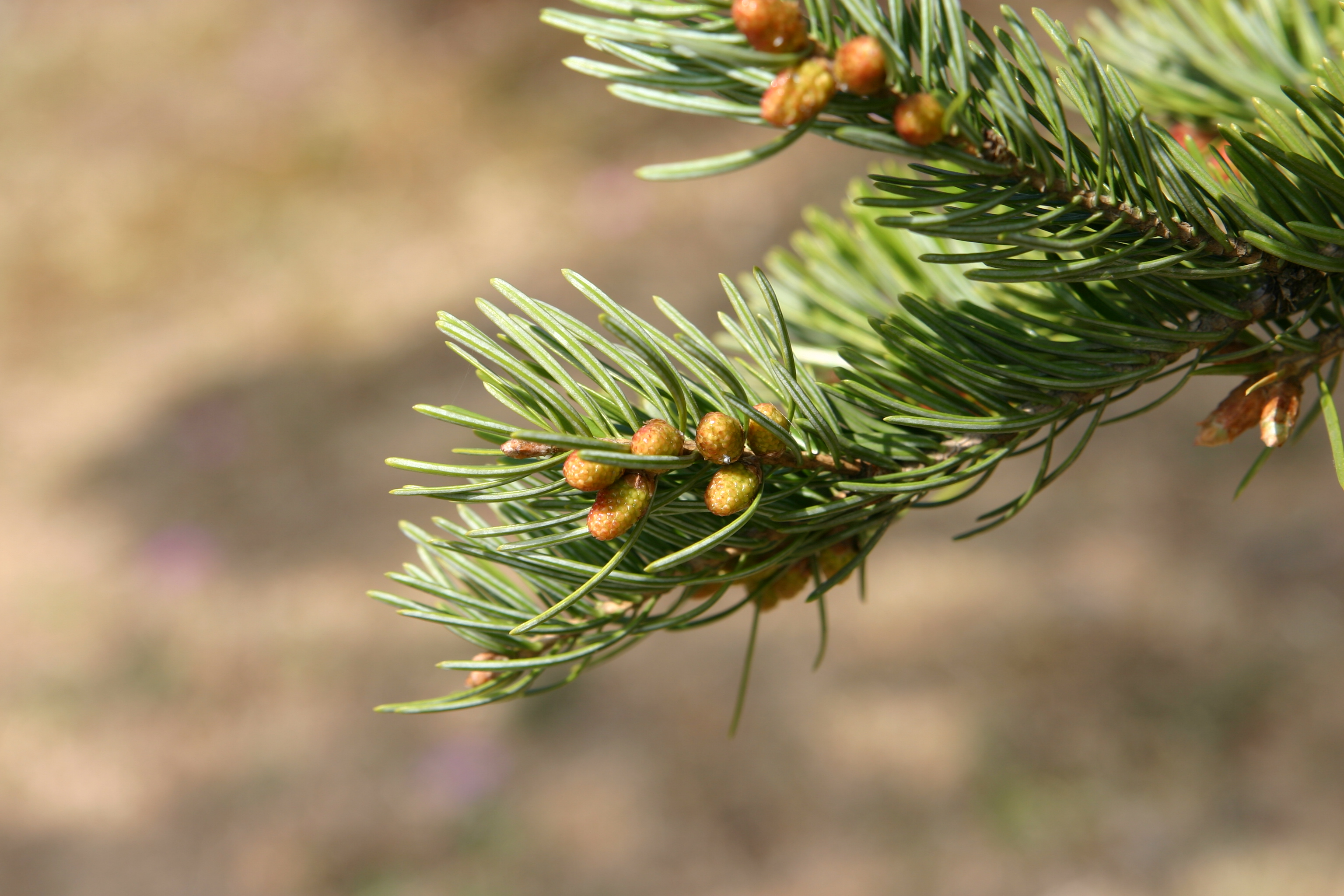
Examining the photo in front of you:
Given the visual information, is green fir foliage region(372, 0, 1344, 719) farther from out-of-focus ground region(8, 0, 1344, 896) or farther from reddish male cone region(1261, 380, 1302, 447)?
out-of-focus ground region(8, 0, 1344, 896)

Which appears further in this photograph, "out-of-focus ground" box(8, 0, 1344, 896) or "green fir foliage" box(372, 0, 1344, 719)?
"out-of-focus ground" box(8, 0, 1344, 896)

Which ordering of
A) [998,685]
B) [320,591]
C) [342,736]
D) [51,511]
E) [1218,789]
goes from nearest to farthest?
[1218,789] → [998,685] → [342,736] → [320,591] → [51,511]

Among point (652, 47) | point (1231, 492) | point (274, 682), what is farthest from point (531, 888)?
point (652, 47)

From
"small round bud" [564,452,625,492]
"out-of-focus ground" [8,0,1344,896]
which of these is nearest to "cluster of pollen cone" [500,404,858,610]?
"small round bud" [564,452,625,492]

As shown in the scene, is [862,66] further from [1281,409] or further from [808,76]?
[1281,409]

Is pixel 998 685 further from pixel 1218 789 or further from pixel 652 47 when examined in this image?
pixel 652 47

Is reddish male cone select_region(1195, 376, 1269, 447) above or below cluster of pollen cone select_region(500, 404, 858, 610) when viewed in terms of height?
above

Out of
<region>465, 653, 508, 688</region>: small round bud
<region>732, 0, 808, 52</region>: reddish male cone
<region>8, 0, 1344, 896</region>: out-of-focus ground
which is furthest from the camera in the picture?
<region>8, 0, 1344, 896</region>: out-of-focus ground

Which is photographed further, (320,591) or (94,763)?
(320,591)
